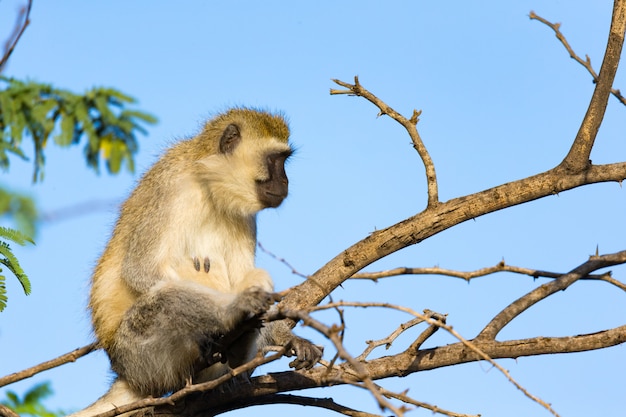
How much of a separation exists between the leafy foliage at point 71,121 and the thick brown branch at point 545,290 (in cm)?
268

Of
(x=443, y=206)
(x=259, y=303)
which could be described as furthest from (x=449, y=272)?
(x=259, y=303)

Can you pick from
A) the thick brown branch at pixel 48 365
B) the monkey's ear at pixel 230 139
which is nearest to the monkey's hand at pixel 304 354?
the thick brown branch at pixel 48 365

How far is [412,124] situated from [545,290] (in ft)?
4.82

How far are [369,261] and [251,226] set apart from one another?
1.45m

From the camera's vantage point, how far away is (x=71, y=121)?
16.6ft

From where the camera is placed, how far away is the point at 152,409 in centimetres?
538

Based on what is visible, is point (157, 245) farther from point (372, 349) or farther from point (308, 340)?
point (372, 349)

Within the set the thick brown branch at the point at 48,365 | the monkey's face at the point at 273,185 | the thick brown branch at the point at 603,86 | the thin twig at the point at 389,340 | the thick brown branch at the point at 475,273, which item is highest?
the thick brown branch at the point at 603,86

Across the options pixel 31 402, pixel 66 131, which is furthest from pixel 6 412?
pixel 66 131

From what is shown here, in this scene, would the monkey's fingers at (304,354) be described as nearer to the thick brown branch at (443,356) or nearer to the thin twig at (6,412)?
the thick brown branch at (443,356)

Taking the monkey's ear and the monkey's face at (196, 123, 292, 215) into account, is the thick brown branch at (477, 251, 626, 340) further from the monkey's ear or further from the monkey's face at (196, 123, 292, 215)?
the monkey's ear

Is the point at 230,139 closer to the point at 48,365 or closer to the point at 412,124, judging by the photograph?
the point at 412,124

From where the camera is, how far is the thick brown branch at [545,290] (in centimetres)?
527

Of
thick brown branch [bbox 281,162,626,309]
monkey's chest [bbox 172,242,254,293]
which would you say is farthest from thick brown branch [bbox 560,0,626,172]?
monkey's chest [bbox 172,242,254,293]
